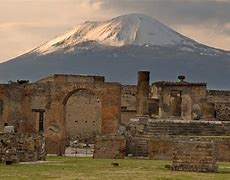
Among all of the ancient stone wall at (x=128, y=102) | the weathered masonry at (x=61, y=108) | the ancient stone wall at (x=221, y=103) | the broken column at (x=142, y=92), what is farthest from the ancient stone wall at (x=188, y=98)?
the broken column at (x=142, y=92)

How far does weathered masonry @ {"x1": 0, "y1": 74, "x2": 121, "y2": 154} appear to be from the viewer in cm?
4000

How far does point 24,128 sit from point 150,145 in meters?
15.7

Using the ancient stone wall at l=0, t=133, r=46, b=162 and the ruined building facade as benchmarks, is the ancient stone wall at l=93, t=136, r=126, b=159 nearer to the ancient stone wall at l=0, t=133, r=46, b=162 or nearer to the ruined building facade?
the ruined building facade

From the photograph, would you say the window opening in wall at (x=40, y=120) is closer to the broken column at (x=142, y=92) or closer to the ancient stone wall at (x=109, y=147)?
the broken column at (x=142, y=92)

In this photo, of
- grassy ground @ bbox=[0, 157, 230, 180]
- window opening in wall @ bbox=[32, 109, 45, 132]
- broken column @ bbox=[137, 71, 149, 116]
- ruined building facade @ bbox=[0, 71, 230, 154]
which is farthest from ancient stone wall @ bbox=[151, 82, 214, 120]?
grassy ground @ bbox=[0, 157, 230, 180]

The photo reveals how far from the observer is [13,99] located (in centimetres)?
4584

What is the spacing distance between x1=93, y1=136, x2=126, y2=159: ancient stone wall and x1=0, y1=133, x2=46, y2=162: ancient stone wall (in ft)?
12.7

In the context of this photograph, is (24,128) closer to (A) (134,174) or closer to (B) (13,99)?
(B) (13,99)

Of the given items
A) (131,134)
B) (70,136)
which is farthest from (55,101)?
(70,136)

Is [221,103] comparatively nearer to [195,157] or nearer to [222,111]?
[222,111]

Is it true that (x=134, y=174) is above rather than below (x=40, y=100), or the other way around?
below

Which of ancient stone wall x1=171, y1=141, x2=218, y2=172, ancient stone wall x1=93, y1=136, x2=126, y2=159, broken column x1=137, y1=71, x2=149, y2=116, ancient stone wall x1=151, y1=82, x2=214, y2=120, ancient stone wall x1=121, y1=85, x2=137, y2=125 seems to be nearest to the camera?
ancient stone wall x1=171, y1=141, x2=218, y2=172

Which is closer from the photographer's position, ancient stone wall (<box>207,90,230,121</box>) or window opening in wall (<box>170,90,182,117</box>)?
window opening in wall (<box>170,90,182,117</box>)

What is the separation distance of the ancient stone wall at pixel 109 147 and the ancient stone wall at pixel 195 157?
9.03m
